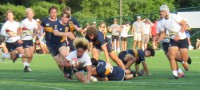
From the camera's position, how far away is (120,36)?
1622 inches

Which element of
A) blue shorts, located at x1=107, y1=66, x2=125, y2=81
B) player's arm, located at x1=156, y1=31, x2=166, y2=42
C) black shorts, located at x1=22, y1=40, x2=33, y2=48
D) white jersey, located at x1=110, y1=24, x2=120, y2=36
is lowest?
white jersey, located at x1=110, y1=24, x2=120, y2=36

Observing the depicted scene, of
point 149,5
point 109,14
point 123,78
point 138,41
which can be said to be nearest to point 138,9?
point 149,5

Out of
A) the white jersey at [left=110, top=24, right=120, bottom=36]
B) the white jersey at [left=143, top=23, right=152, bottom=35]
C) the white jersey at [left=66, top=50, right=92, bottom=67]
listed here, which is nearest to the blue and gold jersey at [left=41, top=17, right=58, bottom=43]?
the white jersey at [left=66, top=50, right=92, bottom=67]

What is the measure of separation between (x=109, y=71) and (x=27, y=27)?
702 cm

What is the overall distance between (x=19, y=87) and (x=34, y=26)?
26.5ft

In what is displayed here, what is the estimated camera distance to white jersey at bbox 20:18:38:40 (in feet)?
71.8

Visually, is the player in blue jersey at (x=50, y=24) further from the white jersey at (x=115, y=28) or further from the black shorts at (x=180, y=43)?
the white jersey at (x=115, y=28)

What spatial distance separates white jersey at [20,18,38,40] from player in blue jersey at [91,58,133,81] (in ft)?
21.4

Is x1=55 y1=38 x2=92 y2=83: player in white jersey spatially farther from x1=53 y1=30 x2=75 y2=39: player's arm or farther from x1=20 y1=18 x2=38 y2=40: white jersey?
x1=20 y1=18 x2=38 y2=40: white jersey

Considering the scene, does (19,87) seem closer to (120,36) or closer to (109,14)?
(120,36)

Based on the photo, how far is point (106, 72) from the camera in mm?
15547

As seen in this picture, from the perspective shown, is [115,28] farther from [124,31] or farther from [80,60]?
[80,60]

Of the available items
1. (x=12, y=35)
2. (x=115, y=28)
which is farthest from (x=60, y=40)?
(x=115, y=28)

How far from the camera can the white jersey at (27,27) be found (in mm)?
21891
